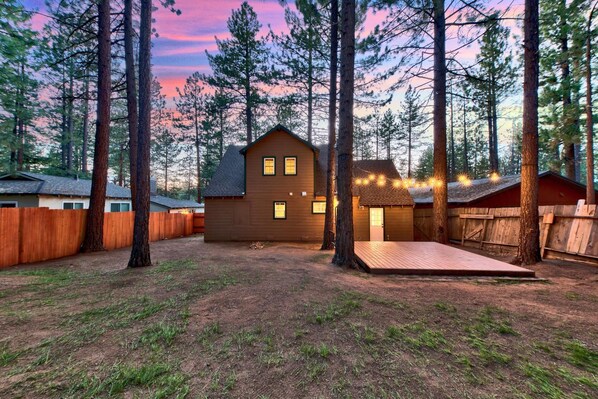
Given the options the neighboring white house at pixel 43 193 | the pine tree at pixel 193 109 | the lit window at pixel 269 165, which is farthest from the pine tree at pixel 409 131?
the neighboring white house at pixel 43 193

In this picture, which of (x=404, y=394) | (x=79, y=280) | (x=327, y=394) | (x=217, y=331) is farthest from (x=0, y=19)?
(x=404, y=394)

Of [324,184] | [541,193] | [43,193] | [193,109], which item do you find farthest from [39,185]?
[541,193]

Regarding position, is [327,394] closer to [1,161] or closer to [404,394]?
[404,394]

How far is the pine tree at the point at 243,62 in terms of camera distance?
16.9m

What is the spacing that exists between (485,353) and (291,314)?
86.9 inches

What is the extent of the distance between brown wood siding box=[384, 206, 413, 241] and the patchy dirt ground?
749cm

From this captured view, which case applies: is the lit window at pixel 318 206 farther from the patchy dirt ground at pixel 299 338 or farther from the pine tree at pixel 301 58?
the patchy dirt ground at pixel 299 338

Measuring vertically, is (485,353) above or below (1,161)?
below

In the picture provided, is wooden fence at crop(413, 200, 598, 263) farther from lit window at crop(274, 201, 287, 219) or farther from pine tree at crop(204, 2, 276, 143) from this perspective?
pine tree at crop(204, 2, 276, 143)

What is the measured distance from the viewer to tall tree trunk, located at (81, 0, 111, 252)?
8578 millimetres

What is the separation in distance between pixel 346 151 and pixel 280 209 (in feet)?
24.0

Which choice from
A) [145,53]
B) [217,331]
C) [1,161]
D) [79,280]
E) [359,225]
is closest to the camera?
[217,331]

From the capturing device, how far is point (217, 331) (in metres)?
2.77

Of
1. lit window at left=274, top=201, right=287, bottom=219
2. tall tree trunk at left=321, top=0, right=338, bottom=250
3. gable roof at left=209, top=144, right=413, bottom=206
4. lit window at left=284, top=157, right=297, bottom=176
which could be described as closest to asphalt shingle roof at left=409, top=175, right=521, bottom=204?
gable roof at left=209, top=144, right=413, bottom=206
